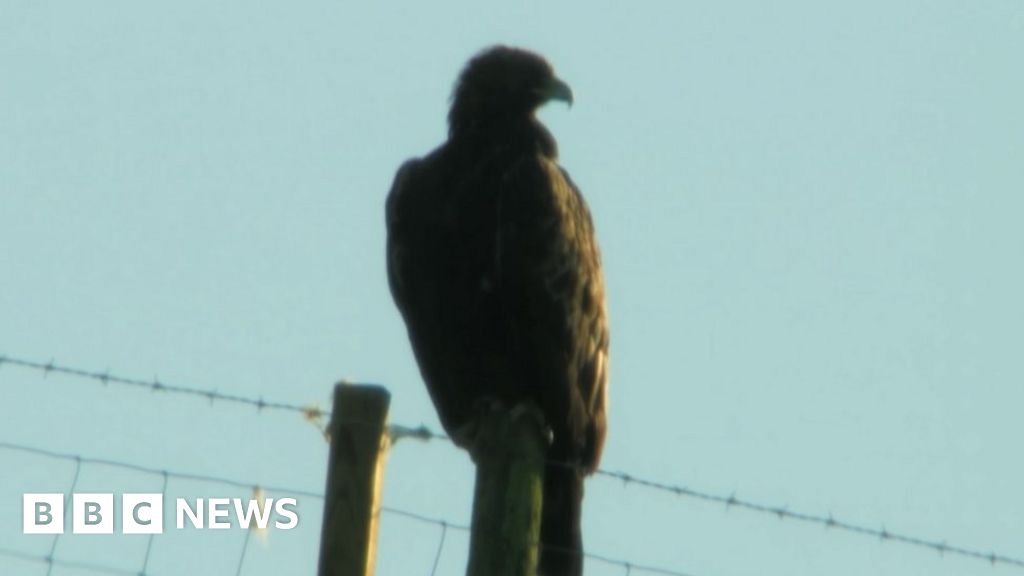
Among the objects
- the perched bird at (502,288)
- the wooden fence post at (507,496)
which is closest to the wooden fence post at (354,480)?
the wooden fence post at (507,496)

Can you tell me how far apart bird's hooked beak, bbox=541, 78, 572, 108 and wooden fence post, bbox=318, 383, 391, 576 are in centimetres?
481

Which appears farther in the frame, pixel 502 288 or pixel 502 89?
pixel 502 89

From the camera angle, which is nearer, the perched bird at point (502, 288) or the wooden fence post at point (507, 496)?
the wooden fence post at point (507, 496)

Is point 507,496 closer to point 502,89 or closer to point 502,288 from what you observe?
point 502,288

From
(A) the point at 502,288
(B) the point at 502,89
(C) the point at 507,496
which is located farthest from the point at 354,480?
(B) the point at 502,89

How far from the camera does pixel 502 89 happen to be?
10.3 meters

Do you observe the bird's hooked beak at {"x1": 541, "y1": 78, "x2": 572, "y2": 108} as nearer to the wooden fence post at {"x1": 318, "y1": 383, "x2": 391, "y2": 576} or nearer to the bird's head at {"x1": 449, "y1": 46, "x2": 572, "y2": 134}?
the bird's head at {"x1": 449, "y1": 46, "x2": 572, "y2": 134}

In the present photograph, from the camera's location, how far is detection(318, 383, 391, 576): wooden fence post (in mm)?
5559

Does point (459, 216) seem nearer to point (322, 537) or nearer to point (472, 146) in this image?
point (472, 146)

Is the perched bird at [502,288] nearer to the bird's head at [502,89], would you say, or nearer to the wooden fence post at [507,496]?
the bird's head at [502,89]

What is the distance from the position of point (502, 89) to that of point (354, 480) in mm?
4897

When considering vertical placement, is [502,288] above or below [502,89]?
below

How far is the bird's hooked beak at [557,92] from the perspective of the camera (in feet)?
34.2

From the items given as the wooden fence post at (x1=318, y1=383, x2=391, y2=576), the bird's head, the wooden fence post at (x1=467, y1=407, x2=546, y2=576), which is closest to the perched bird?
the bird's head
